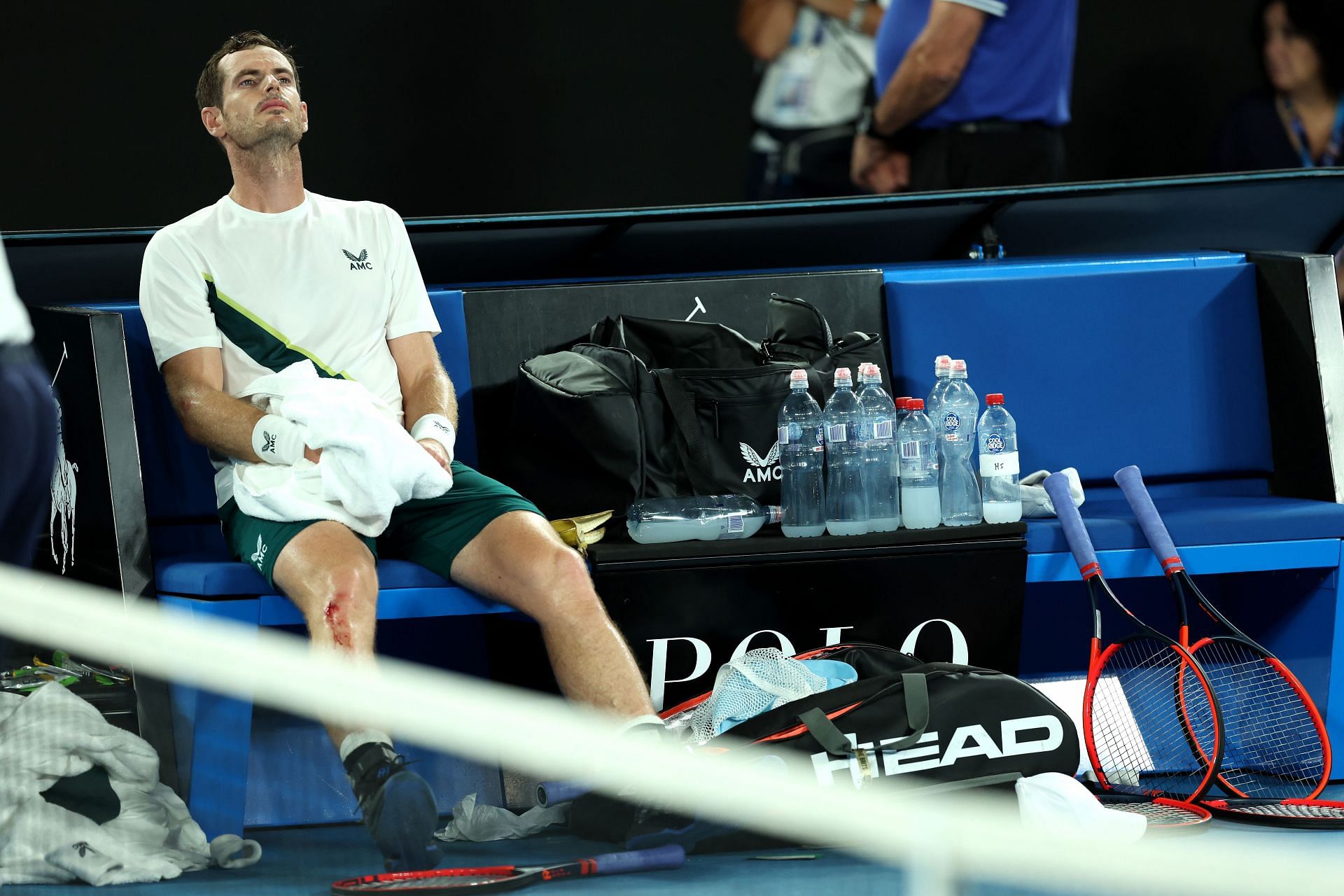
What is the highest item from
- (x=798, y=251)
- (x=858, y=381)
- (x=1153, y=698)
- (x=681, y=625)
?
(x=798, y=251)

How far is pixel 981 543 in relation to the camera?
3.05 metres

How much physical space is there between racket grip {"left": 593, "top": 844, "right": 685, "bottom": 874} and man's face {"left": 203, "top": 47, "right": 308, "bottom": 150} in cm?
176

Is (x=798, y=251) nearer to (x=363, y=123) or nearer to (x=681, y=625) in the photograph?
(x=681, y=625)

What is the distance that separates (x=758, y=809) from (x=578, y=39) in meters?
5.12

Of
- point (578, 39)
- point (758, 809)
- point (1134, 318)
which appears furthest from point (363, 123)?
point (758, 809)

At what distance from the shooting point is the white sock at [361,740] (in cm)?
110

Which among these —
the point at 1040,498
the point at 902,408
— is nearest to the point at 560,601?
the point at 902,408

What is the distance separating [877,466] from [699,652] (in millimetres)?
529

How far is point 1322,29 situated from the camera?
6.00m

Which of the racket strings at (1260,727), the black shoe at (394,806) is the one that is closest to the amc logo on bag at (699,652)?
the racket strings at (1260,727)

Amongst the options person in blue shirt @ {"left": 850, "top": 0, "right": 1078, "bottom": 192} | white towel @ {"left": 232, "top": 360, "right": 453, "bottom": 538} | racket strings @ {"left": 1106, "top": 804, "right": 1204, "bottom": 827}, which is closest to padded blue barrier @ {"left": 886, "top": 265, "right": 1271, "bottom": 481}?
person in blue shirt @ {"left": 850, "top": 0, "right": 1078, "bottom": 192}

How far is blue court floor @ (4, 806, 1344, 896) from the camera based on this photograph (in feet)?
3.53

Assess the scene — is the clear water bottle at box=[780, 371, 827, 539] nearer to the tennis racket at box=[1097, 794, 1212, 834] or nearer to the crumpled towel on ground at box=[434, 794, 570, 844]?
the tennis racket at box=[1097, 794, 1212, 834]

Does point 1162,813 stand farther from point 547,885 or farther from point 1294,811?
point 547,885
